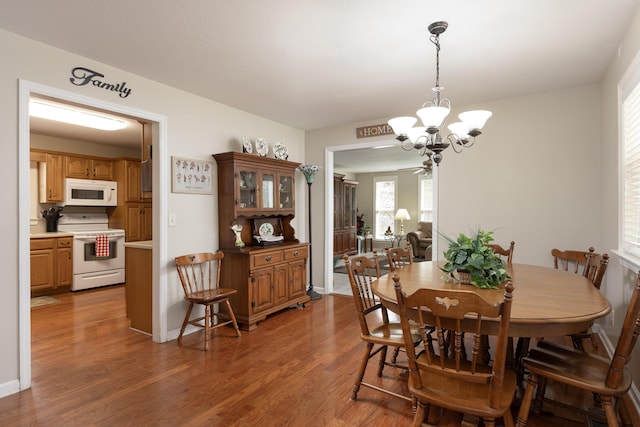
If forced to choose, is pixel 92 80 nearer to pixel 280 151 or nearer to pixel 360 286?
pixel 280 151

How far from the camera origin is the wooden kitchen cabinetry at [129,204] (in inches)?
237

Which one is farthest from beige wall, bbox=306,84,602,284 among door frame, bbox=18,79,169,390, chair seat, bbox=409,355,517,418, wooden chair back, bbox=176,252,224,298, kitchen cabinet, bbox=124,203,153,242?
kitchen cabinet, bbox=124,203,153,242

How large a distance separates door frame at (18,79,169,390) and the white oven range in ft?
9.35

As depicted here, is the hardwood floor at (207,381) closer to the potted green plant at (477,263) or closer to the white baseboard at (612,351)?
the white baseboard at (612,351)

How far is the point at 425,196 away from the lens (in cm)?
943

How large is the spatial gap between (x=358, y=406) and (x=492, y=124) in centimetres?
328

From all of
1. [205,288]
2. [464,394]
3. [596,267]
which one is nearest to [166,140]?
[205,288]

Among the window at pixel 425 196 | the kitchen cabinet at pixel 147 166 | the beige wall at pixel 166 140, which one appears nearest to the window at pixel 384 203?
the window at pixel 425 196

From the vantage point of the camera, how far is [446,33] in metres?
2.37

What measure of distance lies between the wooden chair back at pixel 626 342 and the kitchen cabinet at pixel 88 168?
675 centimetres

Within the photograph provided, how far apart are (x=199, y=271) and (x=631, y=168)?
3.79 metres

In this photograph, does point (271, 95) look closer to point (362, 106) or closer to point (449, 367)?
point (362, 106)

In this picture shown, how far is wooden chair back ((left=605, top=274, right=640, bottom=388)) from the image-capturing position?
4.75 feet

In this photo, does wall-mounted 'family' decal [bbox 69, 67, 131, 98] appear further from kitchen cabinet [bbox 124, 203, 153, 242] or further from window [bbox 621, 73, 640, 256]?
window [bbox 621, 73, 640, 256]
